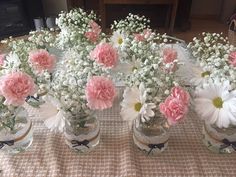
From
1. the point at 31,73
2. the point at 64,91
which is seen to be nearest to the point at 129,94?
the point at 64,91

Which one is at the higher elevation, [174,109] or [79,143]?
[174,109]

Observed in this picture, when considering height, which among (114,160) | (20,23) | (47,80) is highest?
(47,80)

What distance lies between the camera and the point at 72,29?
1.02m

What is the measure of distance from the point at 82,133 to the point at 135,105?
0.59ft

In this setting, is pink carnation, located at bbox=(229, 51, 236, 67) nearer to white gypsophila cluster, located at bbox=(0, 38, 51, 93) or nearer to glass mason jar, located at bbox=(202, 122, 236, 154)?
glass mason jar, located at bbox=(202, 122, 236, 154)

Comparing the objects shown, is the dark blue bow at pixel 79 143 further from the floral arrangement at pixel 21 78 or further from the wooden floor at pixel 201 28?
the wooden floor at pixel 201 28

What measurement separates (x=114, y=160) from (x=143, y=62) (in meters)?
0.29

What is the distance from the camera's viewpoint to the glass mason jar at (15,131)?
757 mm

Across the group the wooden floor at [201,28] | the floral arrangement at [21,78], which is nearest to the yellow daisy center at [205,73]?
the floral arrangement at [21,78]

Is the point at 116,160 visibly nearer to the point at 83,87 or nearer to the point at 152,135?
the point at 152,135

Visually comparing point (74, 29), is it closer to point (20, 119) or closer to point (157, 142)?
point (20, 119)

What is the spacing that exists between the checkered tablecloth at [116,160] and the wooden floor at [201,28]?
2356 millimetres

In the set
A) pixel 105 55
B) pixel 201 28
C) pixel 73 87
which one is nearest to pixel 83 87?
pixel 73 87

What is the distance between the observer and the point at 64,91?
70cm
